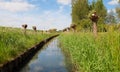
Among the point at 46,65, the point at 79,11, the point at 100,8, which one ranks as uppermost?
the point at 100,8

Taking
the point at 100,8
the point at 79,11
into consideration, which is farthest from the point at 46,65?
the point at 100,8

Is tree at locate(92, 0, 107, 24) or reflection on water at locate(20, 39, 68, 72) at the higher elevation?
tree at locate(92, 0, 107, 24)

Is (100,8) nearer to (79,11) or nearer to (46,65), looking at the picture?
(79,11)

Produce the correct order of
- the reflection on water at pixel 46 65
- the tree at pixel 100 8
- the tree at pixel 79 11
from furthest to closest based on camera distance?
the tree at pixel 79 11 → the tree at pixel 100 8 → the reflection on water at pixel 46 65

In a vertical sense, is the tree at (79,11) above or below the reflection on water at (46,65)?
above

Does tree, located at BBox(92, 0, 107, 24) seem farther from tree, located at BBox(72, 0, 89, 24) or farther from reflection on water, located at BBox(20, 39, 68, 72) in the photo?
reflection on water, located at BBox(20, 39, 68, 72)

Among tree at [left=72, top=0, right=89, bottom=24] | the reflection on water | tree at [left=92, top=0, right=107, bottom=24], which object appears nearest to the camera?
the reflection on water

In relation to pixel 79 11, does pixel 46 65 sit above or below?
below

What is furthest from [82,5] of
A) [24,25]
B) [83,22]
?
[24,25]

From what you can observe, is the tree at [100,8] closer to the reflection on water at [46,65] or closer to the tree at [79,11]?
the tree at [79,11]

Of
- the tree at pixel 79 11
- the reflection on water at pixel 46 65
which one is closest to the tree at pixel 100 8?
the tree at pixel 79 11

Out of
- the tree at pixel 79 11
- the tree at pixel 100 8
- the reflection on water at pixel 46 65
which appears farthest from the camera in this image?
the tree at pixel 79 11

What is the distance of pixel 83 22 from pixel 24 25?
35341 mm

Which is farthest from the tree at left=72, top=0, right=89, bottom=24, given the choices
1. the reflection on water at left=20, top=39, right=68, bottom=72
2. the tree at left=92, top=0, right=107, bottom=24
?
the reflection on water at left=20, top=39, right=68, bottom=72
